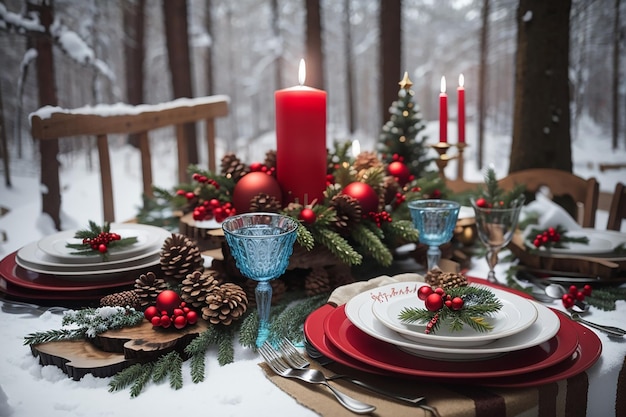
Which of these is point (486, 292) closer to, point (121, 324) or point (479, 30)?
point (121, 324)

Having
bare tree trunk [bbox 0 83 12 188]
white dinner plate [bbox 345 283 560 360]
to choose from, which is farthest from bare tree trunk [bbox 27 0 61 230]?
white dinner plate [bbox 345 283 560 360]

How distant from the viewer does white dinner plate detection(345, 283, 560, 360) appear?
0.59 metres

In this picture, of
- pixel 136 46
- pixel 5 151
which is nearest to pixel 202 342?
pixel 5 151

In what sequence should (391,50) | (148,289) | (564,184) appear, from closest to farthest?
(148,289)
(564,184)
(391,50)

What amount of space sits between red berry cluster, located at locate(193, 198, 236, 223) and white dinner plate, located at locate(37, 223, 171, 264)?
0.08 m

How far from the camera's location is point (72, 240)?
1000 mm

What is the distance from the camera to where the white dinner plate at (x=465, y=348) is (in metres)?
0.59

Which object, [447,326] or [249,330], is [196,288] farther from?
[447,326]

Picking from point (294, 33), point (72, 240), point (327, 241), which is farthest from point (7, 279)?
point (294, 33)

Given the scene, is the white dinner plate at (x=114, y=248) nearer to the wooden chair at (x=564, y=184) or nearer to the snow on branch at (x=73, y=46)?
the wooden chair at (x=564, y=184)

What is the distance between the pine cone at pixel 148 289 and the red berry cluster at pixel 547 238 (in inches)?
29.7

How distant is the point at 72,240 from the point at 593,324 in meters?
0.92

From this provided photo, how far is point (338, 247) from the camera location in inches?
34.5

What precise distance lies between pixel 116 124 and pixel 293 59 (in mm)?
6949
